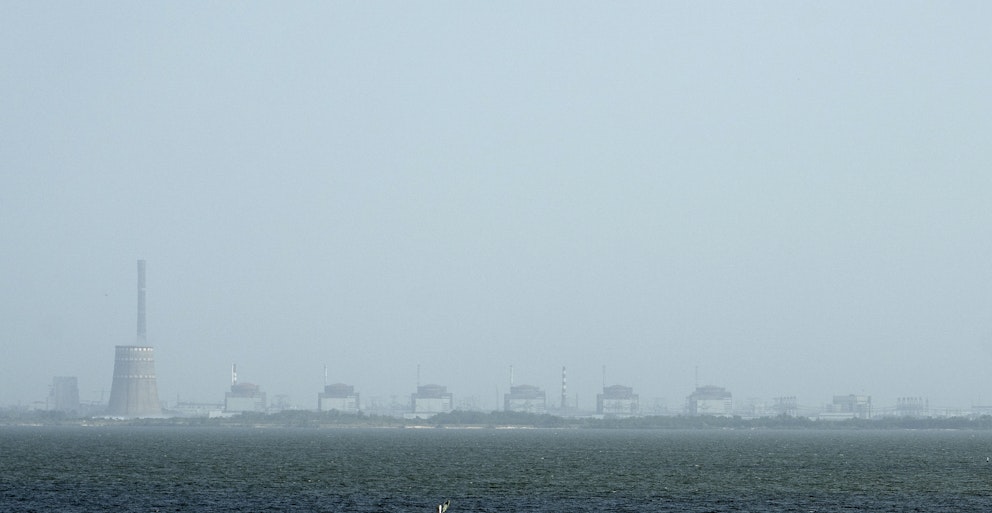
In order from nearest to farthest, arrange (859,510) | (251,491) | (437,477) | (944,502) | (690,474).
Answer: (859,510) < (944,502) < (251,491) < (437,477) < (690,474)

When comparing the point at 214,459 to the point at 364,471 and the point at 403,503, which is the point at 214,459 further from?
the point at 403,503

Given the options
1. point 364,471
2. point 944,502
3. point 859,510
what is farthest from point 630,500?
point 364,471

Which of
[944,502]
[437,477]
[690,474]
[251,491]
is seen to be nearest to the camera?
[944,502]

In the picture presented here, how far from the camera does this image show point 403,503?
96125mm

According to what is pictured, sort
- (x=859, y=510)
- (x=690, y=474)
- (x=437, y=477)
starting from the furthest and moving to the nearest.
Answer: (x=690, y=474)
(x=437, y=477)
(x=859, y=510)

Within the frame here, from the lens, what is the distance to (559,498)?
3996 inches

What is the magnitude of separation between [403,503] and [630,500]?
17.1 metres

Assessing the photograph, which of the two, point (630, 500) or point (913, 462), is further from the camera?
point (913, 462)

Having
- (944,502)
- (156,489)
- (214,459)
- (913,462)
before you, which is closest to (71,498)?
(156,489)

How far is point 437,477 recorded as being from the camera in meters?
130

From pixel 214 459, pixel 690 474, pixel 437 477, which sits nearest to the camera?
pixel 437 477

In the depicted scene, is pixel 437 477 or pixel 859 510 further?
pixel 437 477

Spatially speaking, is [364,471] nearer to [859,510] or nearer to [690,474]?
[690,474]

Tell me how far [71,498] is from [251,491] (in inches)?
580
